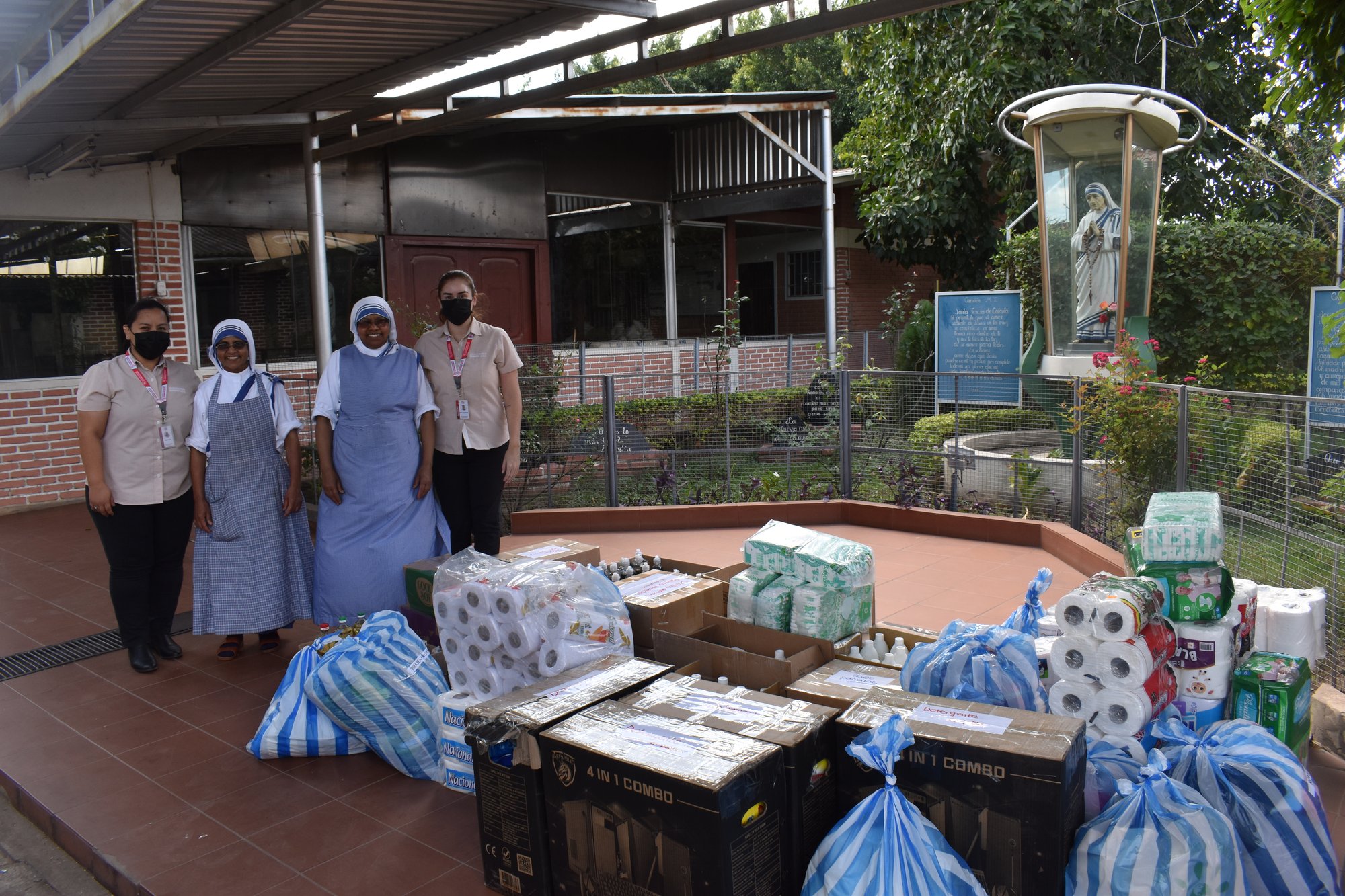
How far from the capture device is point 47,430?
8.77m

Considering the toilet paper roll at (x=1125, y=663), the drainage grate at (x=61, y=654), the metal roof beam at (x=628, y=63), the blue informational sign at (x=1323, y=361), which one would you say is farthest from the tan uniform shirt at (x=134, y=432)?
the blue informational sign at (x=1323, y=361)

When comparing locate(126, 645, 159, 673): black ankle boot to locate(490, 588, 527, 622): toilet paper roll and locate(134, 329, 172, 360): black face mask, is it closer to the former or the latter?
locate(134, 329, 172, 360): black face mask

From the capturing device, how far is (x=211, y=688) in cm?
460

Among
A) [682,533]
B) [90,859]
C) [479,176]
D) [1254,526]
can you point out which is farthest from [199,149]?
[1254,526]

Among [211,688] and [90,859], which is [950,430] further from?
[90,859]

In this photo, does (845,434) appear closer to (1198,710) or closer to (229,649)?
(229,649)

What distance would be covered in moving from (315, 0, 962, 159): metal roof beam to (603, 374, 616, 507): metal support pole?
2271 millimetres

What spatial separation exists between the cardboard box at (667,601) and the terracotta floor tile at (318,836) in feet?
3.72

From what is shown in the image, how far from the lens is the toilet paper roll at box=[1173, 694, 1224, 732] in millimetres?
3084

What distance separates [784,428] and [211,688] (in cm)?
484

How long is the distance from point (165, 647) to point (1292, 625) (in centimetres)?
488

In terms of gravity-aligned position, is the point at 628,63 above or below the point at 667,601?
above

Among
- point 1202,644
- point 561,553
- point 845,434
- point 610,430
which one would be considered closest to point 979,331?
point 845,434

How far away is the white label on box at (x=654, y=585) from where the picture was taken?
405cm
